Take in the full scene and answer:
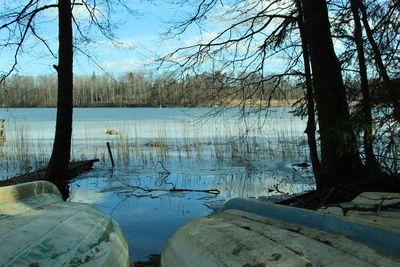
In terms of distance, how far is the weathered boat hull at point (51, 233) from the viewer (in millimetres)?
2234

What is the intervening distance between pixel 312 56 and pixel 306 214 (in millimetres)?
4242

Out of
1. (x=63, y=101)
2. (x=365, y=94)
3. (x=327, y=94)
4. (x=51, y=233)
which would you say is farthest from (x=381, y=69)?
(x=63, y=101)

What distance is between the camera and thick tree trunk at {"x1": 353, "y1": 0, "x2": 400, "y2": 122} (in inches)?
207

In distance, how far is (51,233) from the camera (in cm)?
256

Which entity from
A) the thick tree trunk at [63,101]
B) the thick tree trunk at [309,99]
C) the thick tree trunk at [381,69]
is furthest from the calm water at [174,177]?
the thick tree trunk at [381,69]

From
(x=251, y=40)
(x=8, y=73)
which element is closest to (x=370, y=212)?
(x=251, y=40)

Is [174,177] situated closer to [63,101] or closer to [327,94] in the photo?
[63,101]

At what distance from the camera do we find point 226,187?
883 cm

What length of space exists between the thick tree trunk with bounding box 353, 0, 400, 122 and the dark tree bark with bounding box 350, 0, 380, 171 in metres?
0.11

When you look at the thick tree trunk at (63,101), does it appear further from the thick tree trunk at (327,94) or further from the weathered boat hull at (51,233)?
the thick tree trunk at (327,94)

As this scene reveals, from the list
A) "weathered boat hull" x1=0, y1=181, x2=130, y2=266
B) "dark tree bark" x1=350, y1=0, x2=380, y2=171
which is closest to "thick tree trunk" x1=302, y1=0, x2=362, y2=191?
"dark tree bark" x1=350, y1=0, x2=380, y2=171

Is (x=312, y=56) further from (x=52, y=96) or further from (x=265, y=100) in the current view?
(x=52, y=96)

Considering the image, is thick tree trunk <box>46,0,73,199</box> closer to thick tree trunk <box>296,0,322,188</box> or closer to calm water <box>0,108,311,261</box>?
calm water <box>0,108,311,261</box>

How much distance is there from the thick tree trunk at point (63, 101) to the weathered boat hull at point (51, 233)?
4.27m
